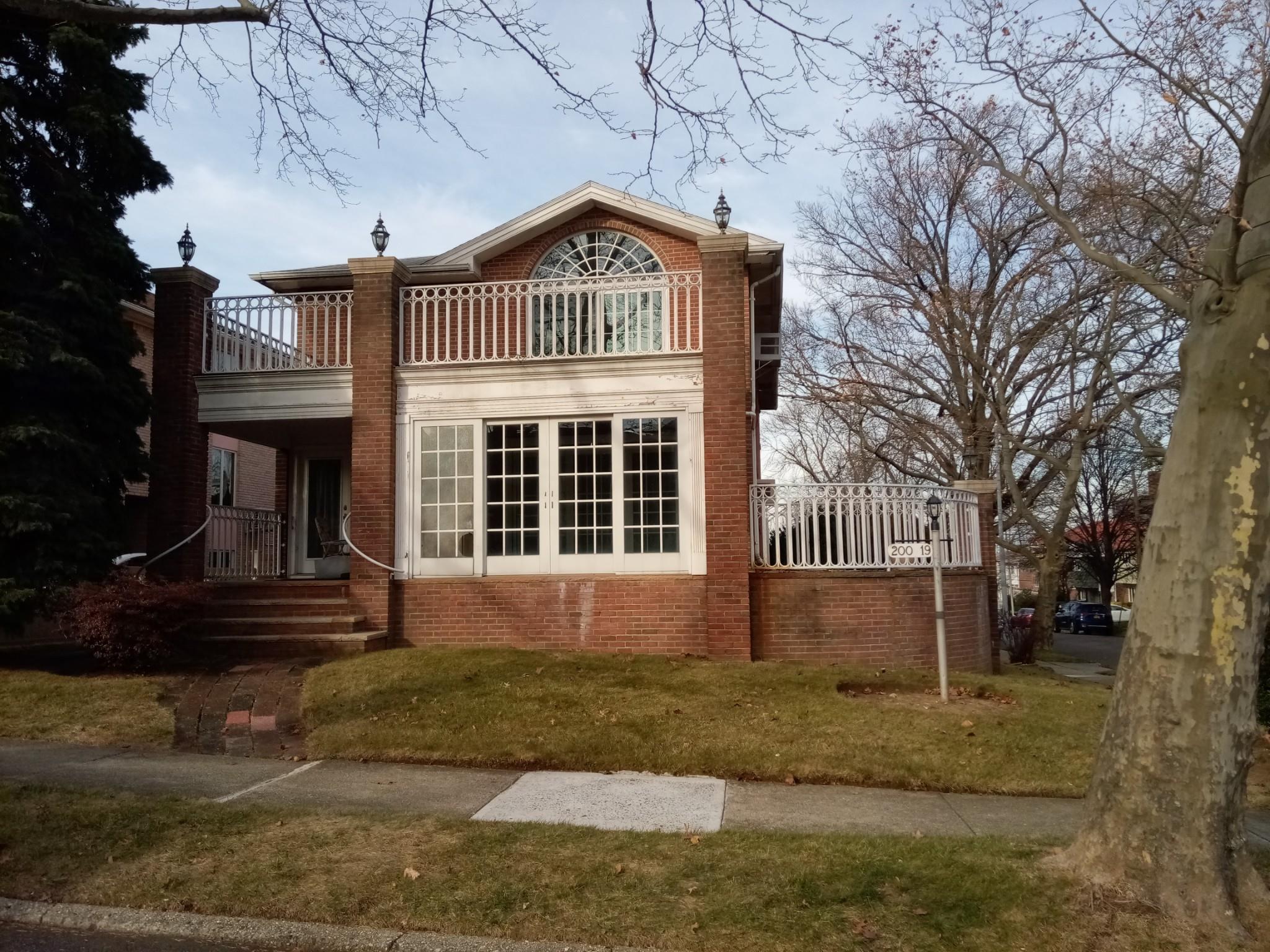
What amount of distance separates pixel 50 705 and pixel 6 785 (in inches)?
110

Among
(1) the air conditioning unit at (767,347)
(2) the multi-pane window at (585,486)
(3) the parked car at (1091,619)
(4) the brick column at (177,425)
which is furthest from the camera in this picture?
(3) the parked car at (1091,619)

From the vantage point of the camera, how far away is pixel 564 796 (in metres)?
6.57

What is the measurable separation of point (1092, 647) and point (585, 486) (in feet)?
93.8

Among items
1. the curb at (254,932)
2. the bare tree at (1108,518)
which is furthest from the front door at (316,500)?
the bare tree at (1108,518)

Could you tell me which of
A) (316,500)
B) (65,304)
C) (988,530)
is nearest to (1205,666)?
(988,530)

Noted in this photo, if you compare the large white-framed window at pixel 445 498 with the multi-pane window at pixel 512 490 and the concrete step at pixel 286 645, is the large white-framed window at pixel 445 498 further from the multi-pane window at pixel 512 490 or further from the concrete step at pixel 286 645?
the concrete step at pixel 286 645

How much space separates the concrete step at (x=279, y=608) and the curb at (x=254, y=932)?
7.16m

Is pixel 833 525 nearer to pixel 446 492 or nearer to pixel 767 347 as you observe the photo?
pixel 446 492

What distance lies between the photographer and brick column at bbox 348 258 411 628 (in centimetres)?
1183

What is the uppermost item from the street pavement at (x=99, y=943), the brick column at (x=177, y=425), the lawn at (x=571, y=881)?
the brick column at (x=177, y=425)

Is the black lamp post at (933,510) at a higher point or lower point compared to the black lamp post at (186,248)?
lower

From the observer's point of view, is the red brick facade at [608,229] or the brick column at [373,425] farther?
the red brick facade at [608,229]

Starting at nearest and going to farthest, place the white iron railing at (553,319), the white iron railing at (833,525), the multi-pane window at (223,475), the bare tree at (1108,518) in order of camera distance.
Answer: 1. the white iron railing at (833,525)
2. the white iron railing at (553,319)
3. the multi-pane window at (223,475)
4. the bare tree at (1108,518)

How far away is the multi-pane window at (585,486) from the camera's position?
464 inches
